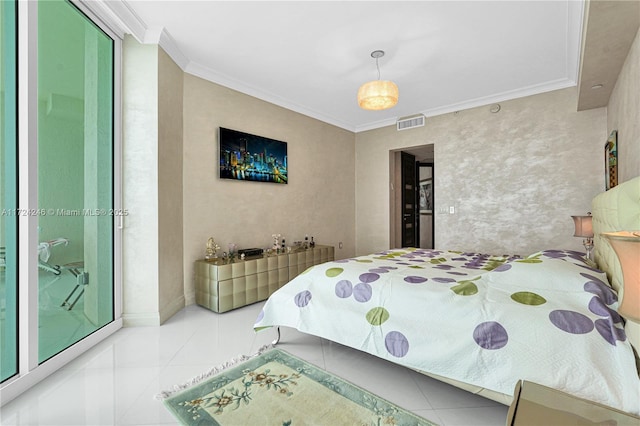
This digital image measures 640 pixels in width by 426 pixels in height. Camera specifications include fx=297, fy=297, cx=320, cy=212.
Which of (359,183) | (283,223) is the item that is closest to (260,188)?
(283,223)

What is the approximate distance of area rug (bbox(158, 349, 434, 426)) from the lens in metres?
1.53

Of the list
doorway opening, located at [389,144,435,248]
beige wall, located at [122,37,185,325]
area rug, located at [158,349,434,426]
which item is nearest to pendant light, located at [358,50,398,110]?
beige wall, located at [122,37,185,325]

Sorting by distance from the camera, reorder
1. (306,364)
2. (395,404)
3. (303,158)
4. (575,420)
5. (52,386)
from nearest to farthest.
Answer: (575,420)
(395,404)
(52,386)
(306,364)
(303,158)

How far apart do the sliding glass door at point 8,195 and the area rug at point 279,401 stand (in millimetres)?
976

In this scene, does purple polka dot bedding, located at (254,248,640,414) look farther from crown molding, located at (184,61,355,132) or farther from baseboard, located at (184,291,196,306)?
crown molding, located at (184,61,355,132)

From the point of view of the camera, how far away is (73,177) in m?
2.30

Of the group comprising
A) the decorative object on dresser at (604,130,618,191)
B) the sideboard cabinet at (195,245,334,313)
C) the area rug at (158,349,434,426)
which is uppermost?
the decorative object on dresser at (604,130,618,191)

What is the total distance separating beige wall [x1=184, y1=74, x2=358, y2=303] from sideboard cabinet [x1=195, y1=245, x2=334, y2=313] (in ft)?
0.81

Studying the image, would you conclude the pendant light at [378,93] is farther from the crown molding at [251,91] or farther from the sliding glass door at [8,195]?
the sliding glass door at [8,195]

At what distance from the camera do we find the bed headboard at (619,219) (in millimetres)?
1377

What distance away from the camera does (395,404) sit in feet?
5.46

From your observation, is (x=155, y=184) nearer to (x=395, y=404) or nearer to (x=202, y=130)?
(x=202, y=130)

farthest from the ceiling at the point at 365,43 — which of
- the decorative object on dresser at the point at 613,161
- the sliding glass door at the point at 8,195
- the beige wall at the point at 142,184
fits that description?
the decorative object on dresser at the point at 613,161

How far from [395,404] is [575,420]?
0.98 meters
